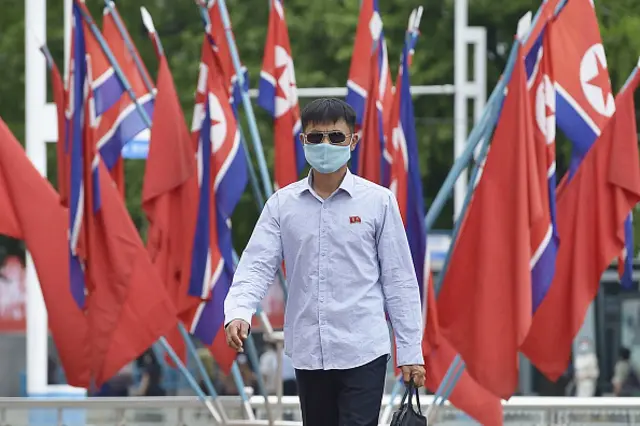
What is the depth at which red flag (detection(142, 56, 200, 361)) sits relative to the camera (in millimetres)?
9398

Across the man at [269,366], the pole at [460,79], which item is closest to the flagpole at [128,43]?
the pole at [460,79]

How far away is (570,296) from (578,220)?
17.6 inches

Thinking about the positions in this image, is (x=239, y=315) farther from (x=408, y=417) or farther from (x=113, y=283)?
(x=113, y=283)

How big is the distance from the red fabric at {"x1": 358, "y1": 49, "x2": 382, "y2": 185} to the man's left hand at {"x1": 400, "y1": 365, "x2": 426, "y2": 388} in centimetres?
393

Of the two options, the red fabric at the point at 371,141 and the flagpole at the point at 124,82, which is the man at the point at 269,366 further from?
the red fabric at the point at 371,141

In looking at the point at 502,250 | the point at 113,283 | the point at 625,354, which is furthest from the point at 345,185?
the point at 625,354

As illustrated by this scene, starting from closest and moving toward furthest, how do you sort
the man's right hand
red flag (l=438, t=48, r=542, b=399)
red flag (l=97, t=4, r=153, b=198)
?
1. the man's right hand
2. red flag (l=438, t=48, r=542, b=399)
3. red flag (l=97, t=4, r=153, b=198)

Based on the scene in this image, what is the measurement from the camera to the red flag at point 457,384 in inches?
356

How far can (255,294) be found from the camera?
18.6 ft

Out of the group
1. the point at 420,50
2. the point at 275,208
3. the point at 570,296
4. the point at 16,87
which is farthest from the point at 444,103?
the point at 275,208

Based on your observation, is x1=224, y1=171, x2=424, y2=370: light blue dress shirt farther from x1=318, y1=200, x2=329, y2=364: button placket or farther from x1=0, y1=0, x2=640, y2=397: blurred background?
x1=0, y1=0, x2=640, y2=397: blurred background

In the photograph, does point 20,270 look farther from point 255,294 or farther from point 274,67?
point 255,294

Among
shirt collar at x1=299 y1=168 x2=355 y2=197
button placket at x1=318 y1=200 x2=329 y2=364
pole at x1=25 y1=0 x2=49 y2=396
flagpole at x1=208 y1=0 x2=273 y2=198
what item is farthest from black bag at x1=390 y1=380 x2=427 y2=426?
pole at x1=25 y1=0 x2=49 y2=396

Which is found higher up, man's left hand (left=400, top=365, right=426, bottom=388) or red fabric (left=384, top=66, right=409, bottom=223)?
Answer: red fabric (left=384, top=66, right=409, bottom=223)
